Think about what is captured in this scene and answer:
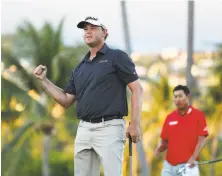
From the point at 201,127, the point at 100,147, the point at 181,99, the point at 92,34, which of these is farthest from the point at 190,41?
the point at 100,147

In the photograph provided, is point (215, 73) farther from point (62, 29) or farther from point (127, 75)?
point (127, 75)

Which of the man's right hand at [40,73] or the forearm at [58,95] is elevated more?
the man's right hand at [40,73]

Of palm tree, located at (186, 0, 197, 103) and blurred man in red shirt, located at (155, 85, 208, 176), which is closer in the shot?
blurred man in red shirt, located at (155, 85, 208, 176)

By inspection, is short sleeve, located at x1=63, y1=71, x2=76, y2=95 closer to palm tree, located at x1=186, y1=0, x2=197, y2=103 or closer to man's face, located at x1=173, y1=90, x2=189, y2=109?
man's face, located at x1=173, y1=90, x2=189, y2=109

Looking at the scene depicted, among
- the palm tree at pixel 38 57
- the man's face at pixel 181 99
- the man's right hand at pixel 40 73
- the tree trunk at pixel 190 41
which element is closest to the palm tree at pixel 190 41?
the tree trunk at pixel 190 41

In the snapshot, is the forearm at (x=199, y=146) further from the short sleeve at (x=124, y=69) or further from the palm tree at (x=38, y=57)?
the palm tree at (x=38, y=57)

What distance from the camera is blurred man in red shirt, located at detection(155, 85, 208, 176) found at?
29.9 feet

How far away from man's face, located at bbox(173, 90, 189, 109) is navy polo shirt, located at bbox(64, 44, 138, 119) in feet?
9.12

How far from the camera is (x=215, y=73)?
111ft

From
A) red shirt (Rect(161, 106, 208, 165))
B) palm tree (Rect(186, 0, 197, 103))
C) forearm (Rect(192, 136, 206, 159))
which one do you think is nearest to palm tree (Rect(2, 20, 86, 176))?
palm tree (Rect(186, 0, 197, 103))

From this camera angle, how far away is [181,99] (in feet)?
30.5

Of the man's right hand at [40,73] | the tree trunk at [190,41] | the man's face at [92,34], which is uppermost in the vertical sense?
the tree trunk at [190,41]

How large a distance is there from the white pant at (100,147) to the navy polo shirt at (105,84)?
10 cm

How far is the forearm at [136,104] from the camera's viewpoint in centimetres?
639
